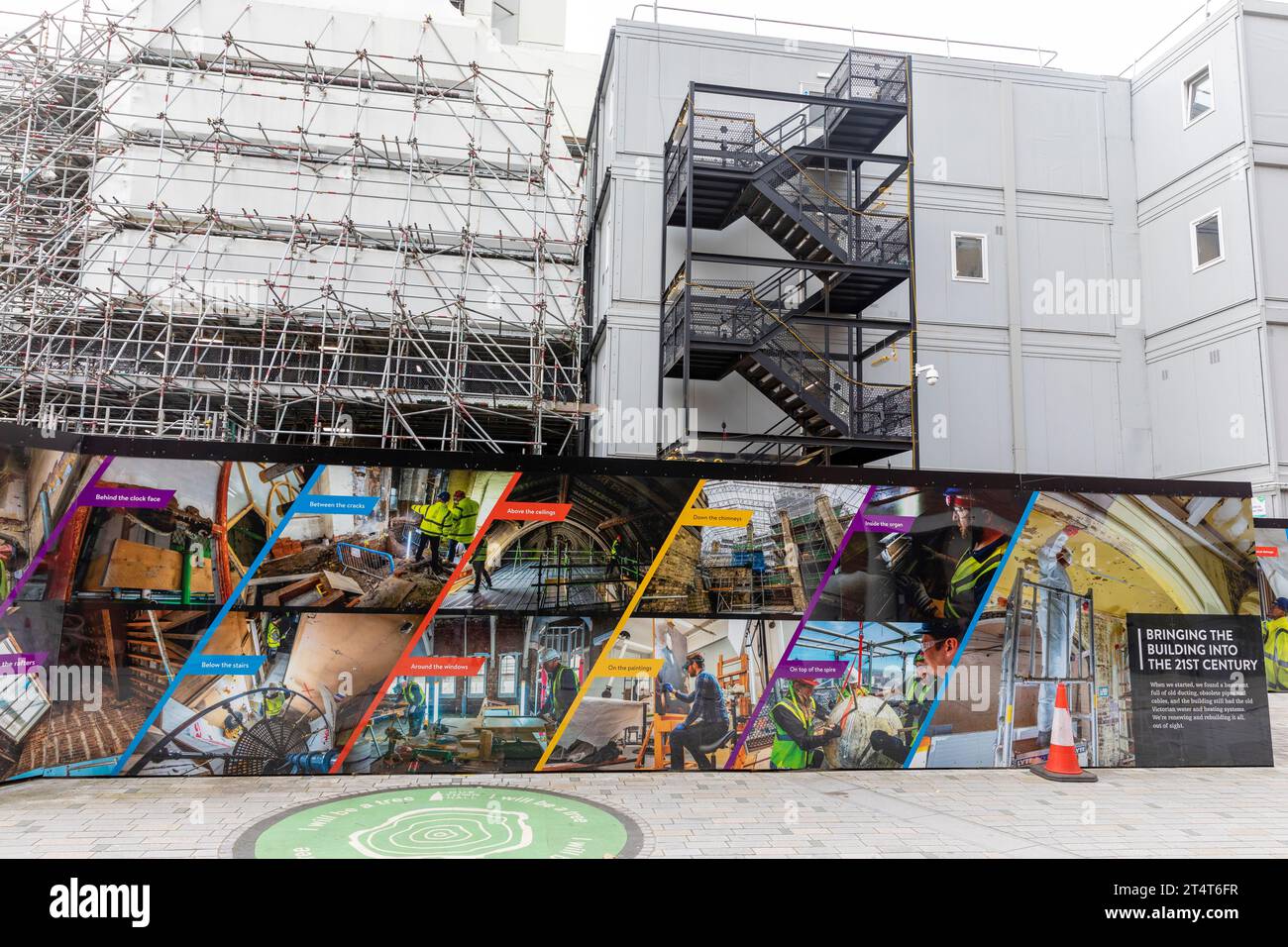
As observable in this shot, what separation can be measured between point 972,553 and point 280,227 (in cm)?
1610

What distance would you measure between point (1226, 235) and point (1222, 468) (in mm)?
4832

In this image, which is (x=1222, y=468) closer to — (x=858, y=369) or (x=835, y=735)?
(x=858, y=369)

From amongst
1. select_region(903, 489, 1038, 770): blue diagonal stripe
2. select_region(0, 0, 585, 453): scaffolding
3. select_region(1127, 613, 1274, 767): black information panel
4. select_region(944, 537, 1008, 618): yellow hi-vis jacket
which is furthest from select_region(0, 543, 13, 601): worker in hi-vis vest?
select_region(1127, 613, 1274, 767): black information panel

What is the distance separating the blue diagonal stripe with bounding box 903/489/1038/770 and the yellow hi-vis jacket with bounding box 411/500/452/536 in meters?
5.15

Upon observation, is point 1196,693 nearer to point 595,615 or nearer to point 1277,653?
point 595,615

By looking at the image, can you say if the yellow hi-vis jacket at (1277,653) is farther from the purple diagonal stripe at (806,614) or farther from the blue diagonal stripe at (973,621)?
the purple diagonal stripe at (806,614)

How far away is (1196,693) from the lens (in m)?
8.63

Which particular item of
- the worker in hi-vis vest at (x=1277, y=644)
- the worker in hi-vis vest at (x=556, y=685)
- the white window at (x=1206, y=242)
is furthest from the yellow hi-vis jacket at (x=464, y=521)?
the white window at (x=1206, y=242)

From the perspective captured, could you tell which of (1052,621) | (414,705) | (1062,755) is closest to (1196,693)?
(1052,621)

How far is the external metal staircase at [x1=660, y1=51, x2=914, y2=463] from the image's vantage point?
49.9 feet

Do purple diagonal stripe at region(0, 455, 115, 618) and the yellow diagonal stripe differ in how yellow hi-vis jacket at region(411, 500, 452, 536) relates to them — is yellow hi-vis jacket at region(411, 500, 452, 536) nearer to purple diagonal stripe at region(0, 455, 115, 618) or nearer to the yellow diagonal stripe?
the yellow diagonal stripe

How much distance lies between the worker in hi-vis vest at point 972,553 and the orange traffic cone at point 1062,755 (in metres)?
1.24

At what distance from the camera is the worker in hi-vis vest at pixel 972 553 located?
8453 mm

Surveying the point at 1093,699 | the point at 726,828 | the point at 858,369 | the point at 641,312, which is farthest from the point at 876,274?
the point at 726,828
